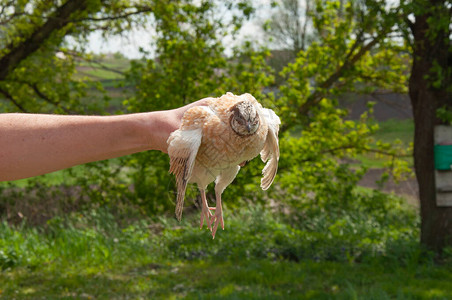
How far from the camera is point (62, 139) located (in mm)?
1540

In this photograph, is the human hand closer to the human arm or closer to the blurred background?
the human arm

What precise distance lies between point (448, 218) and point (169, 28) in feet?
14.6

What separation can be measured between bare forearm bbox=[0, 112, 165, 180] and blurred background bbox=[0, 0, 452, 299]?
265 cm

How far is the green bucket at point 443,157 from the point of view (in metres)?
5.40

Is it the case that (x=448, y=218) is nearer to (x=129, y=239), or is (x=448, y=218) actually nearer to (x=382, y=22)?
(x=382, y=22)

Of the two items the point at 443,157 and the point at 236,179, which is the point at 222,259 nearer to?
the point at 236,179

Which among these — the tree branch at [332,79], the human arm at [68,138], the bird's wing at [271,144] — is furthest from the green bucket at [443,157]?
the human arm at [68,138]

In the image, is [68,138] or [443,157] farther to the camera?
[443,157]

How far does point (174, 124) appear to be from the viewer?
157 centimetres

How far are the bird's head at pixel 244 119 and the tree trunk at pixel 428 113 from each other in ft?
14.8

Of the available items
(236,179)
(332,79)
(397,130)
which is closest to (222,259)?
(236,179)

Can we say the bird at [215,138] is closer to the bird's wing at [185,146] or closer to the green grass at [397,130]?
the bird's wing at [185,146]

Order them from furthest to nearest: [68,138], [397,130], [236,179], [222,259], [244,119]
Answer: [397,130], [236,179], [222,259], [68,138], [244,119]

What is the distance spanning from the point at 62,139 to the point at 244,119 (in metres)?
0.62
